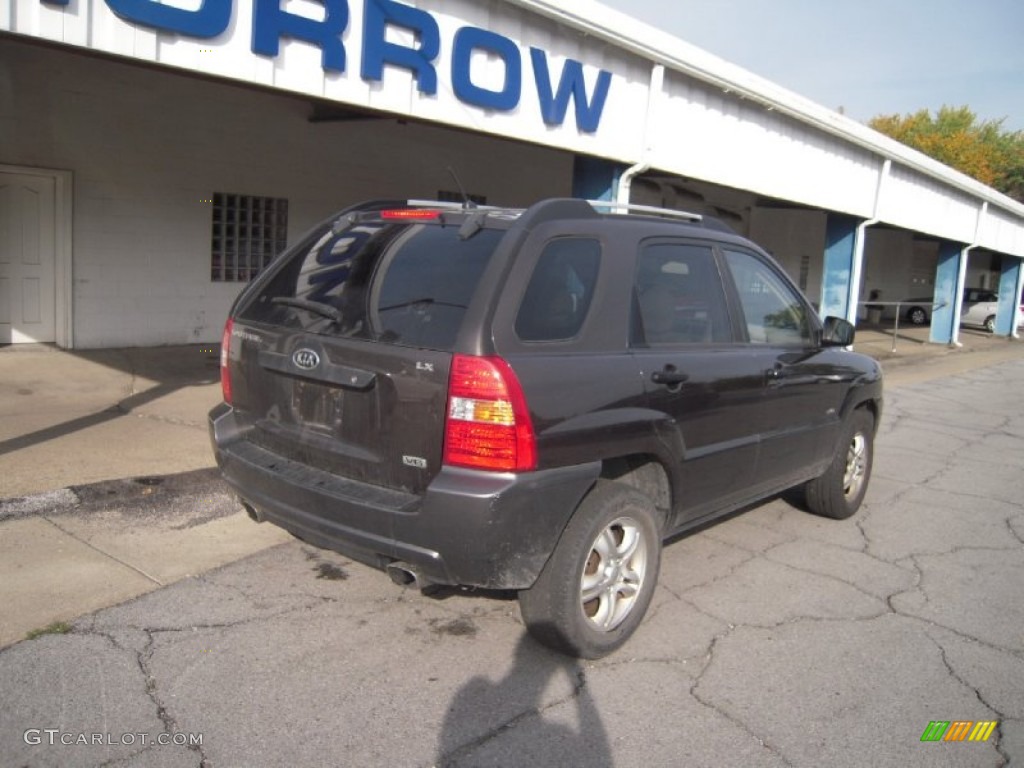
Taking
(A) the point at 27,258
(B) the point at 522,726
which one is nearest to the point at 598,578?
(B) the point at 522,726

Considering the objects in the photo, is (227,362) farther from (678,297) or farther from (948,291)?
(948,291)

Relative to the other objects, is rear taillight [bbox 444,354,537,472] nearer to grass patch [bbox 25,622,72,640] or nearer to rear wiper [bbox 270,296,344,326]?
rear wiper [bbox 270,296,344,326]

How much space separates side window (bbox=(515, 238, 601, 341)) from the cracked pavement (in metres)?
1.27

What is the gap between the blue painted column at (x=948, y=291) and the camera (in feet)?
73.8

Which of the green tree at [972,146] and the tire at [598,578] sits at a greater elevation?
the green tree at [972,146]

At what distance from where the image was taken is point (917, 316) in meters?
30.2

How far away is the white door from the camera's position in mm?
9430

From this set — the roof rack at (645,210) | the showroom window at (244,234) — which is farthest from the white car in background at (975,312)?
the roof rack at (645,210)

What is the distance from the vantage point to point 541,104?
Answer: 8664 mm

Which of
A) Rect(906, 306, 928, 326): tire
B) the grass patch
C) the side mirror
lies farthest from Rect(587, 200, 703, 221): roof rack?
Rect(906, 306, 928, 326): tire

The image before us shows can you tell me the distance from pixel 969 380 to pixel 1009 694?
13.4 metres

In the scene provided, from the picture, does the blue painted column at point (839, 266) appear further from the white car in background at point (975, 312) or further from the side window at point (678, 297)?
the white car in background at point (975, 312)

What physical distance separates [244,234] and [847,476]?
860cm

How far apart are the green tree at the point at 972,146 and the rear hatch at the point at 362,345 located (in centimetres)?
4565
